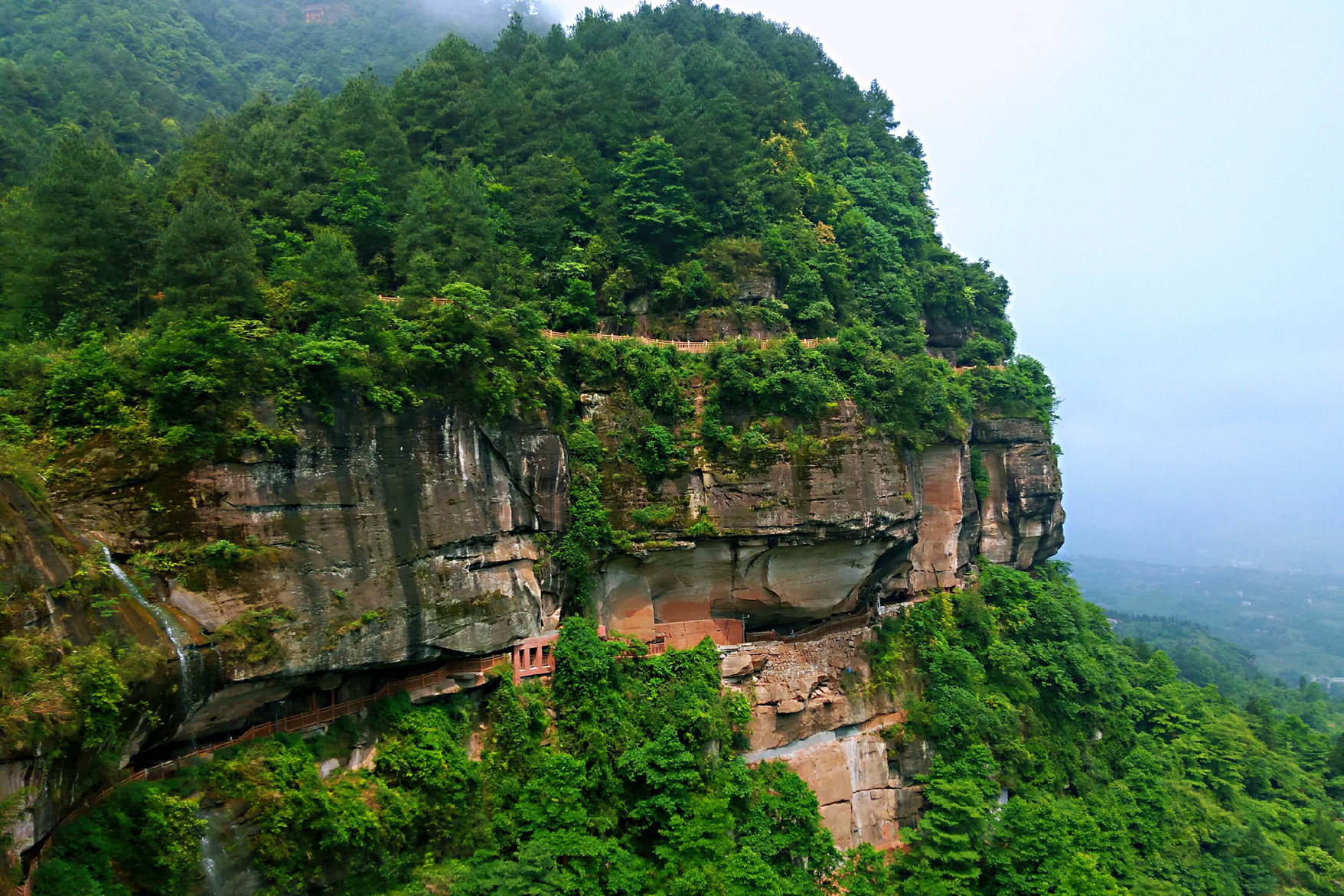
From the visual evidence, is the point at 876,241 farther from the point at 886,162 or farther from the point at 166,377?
the point at 166,377

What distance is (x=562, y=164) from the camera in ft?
90.9

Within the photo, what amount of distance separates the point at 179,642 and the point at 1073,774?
31.7m

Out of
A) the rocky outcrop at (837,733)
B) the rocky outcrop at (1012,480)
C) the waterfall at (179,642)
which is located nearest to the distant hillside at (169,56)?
the waterfall at (179,642)

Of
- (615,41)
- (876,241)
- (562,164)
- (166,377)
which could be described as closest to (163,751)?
(166,377)

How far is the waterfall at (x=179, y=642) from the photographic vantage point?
43.1 ft

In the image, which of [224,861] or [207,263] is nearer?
[224,861]

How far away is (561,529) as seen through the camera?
2183 cm

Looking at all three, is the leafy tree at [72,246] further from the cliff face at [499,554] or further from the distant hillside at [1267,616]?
the distant hillside at [1267,616]

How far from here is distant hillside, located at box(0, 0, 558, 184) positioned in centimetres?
3294

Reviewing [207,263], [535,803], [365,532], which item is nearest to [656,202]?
[207,263]

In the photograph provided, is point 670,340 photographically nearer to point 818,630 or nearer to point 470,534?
Result: point 470,534

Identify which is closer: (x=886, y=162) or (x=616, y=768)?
(x=616, y=768)

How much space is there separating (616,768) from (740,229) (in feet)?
71.2

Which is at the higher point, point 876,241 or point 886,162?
point 886,162
